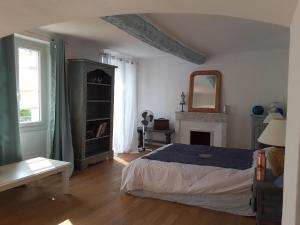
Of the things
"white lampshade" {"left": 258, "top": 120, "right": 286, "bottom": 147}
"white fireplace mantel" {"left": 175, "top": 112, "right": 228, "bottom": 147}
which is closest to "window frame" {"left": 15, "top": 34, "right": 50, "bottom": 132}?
"white fireplace mantel" {"left": 175, "top": 112, "right": 228, "bottom": 147}

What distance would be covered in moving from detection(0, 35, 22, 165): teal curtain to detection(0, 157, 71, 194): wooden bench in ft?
0.85

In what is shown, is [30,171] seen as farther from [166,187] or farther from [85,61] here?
[85,61]

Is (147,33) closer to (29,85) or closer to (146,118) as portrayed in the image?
(29,85)

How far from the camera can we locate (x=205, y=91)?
19.0 feet

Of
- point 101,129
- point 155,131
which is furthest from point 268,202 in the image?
point 155,131

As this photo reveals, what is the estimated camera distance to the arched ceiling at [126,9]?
127 centimetres

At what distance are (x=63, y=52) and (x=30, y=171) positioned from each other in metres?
2.01

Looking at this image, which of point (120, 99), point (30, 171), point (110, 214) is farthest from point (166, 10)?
point (120, 99)

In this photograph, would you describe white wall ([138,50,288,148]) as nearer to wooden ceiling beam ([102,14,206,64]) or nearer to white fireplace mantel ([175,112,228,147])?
white fireplace mantel ([175,112,228,147])

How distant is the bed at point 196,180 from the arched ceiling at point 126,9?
1.96 meters

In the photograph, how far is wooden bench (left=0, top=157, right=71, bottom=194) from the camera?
2.58 metres

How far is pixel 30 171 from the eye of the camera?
2.88 meters

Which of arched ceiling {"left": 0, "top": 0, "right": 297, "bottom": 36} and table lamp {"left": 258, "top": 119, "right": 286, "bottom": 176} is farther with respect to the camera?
table lamp {"left": 258, "top": 119, "right": 286, "bottom": 176}

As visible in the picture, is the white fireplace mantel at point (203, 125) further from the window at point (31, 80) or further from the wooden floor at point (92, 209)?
the window at point (31, 80)
